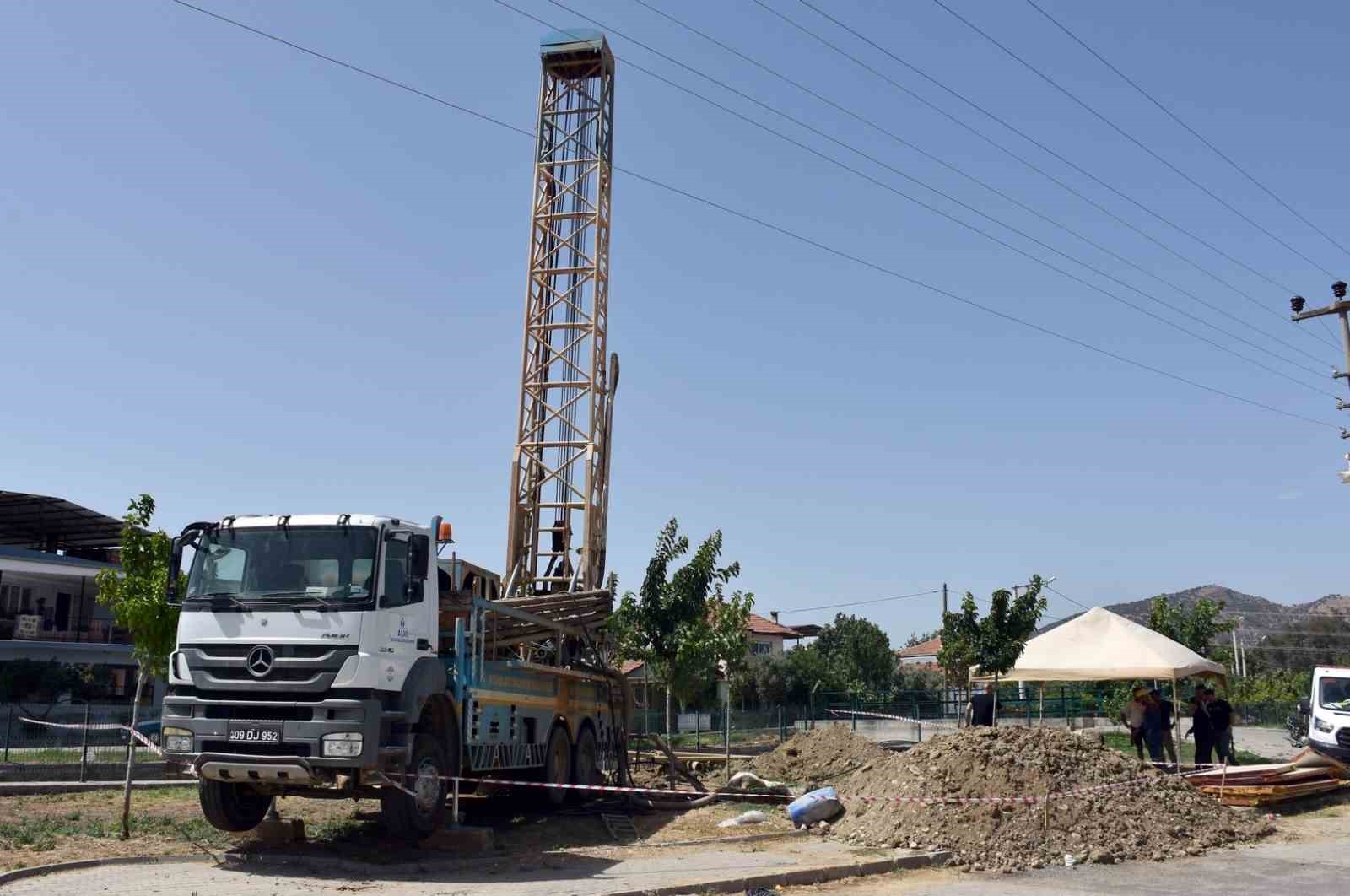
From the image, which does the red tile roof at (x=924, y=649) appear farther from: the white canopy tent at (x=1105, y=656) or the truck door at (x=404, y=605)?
the truck door at (x=404, y=605)

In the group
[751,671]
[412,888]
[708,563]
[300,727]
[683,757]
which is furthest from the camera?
[751,671]

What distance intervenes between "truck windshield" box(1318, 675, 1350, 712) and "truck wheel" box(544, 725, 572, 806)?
16.3m

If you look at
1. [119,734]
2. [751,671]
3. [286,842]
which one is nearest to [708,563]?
[286,842]

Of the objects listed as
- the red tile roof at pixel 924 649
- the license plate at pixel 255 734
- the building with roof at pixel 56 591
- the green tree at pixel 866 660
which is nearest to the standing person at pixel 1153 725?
the license plate at pixel 255 734

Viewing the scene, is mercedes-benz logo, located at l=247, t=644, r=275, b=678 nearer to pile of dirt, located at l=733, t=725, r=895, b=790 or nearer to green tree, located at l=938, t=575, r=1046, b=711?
pile of dirt, located at l=733, t=725, r=895, b=790

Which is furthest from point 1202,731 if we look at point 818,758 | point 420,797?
point 420,797

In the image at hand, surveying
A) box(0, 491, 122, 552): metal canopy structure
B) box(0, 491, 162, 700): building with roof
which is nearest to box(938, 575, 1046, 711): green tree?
box(0, 491, 162, 700): building with roof

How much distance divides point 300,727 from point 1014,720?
99.4ft

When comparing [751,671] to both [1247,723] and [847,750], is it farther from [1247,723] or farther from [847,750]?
[847,750]

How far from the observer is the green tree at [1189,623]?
37.2m

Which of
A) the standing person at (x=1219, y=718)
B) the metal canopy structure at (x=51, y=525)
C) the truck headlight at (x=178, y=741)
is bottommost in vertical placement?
the standing person at (x=1219, y=718)

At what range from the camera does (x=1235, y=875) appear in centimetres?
1205

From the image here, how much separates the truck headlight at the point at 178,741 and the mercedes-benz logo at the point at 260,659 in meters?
0.94

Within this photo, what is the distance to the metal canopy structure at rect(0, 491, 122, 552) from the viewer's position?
45156 millimetres
